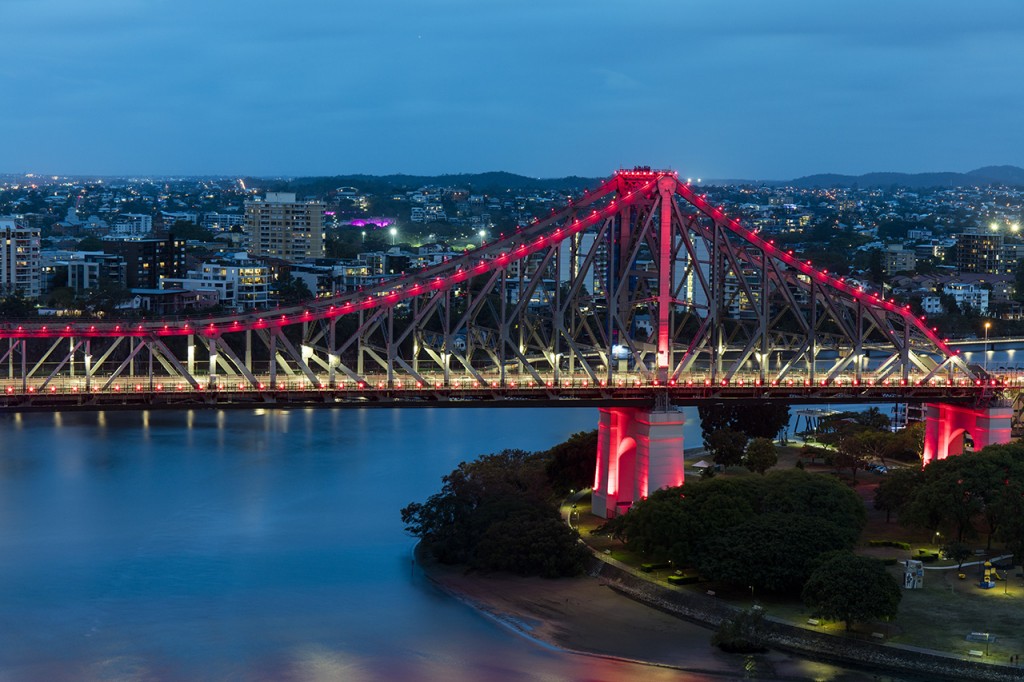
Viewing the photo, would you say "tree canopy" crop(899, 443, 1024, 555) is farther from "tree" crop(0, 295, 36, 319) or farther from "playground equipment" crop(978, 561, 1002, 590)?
"tree" crop(0, 295, 36, 319)

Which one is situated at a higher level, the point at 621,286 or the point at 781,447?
the point at 621,286

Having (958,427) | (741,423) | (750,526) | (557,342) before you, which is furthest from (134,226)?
(750,526)

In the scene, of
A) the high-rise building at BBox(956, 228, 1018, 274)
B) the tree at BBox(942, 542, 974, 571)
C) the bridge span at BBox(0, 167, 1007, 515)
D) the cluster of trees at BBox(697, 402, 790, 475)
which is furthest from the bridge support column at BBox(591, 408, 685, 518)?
the high-rise building at BBox(956, 228, 1018, 274)

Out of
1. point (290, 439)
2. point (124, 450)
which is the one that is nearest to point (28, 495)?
point (124, 450)

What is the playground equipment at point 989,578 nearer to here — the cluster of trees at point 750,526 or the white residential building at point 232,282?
the cluster of trees at point 750,526

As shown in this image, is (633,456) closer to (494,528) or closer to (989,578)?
(494,528)

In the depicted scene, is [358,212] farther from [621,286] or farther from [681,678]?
[681,678]
